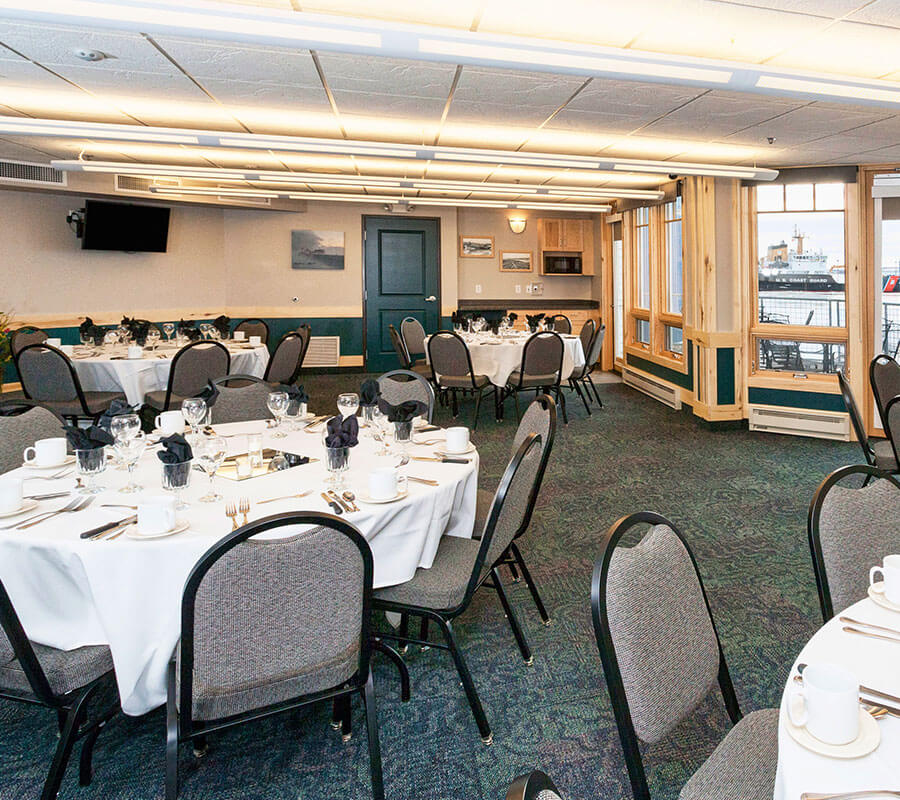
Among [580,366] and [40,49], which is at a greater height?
[40,49]

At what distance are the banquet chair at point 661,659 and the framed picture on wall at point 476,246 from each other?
10.4 m

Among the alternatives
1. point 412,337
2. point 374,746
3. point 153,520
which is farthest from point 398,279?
point 374,746

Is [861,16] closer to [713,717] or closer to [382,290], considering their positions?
[713,717]

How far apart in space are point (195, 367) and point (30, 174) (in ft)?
12.8

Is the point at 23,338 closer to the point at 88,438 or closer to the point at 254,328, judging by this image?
the point at 254,328

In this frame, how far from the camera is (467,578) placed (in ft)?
7.64

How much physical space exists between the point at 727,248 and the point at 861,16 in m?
3.93

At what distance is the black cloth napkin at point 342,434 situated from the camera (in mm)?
2340

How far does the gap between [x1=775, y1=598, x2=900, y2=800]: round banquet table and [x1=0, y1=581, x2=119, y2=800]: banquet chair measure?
1696 millimetres

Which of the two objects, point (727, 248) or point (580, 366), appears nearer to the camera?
point (727, 248)

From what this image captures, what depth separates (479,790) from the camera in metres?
2.00

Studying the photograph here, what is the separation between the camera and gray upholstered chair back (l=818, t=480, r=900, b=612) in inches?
71.4

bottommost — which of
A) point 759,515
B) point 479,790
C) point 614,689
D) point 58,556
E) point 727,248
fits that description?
point 479,790

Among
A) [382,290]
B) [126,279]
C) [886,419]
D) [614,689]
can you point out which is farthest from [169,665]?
[382,290]
